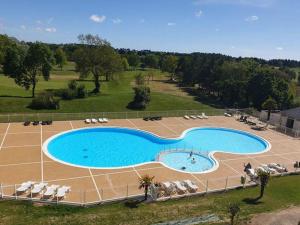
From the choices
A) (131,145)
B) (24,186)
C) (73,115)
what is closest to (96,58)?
(73,115)

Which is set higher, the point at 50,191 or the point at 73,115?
the point at 73,115

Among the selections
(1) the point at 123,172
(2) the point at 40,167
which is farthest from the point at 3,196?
(1) the point at 123,172

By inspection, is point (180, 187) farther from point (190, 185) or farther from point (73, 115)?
point (73, 115)

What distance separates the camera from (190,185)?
74.7ft

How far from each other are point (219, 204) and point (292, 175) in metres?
10.4

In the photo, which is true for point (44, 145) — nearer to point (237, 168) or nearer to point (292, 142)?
point (237, 168)

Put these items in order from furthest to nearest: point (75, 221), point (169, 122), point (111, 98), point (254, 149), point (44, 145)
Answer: point (111, 98)
point (169, 122)
point (254, 149)
point (44, 145)
point (75, 221)

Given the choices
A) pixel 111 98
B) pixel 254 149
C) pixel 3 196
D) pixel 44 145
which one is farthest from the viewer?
pixel 111 98

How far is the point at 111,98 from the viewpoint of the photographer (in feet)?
178

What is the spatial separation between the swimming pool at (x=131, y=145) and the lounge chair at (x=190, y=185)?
5207mm

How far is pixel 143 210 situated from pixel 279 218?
8523 millimetres

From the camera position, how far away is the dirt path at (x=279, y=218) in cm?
1822

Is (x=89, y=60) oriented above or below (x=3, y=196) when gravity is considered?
above

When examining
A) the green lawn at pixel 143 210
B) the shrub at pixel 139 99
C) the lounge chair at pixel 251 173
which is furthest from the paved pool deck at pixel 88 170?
the shrub at pixel 139 99
